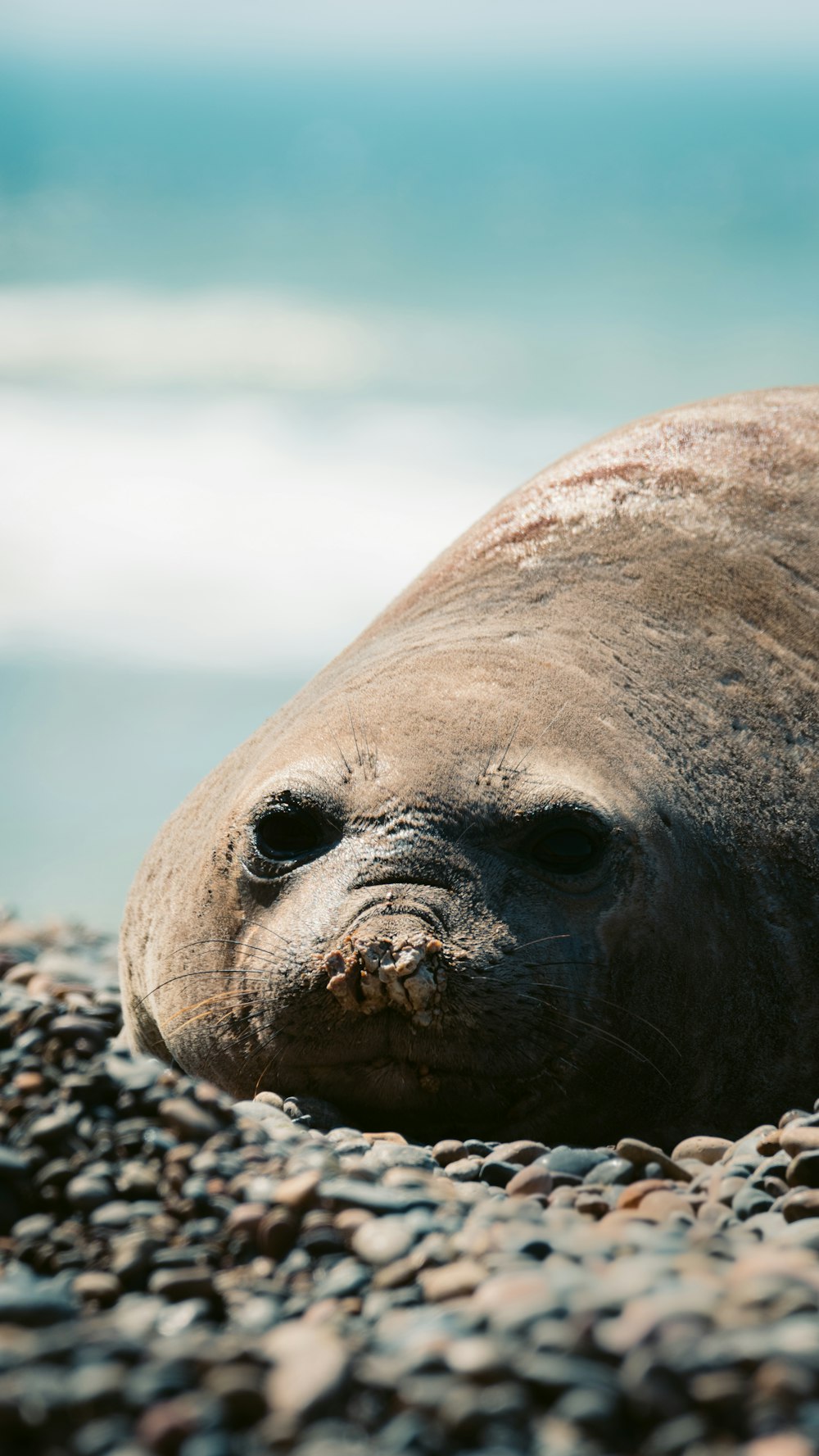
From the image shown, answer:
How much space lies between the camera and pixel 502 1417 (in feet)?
7.38

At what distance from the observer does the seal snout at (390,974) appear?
13.8ft

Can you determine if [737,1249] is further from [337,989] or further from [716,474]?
[716,474]

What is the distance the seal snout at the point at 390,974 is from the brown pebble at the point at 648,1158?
2.01 ft

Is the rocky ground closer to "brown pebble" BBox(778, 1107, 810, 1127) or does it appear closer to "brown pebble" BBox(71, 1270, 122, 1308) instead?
"brown pebble" BBox(71, 1270, 122, 1308)

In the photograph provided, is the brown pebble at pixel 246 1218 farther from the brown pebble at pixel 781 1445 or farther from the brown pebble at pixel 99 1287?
the brown pebble at pixel 781 1445

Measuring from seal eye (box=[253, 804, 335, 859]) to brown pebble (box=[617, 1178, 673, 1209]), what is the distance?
4.87 ft

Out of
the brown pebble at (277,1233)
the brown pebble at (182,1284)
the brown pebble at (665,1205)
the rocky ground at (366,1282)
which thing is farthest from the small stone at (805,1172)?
the brown pebble at (182,1284)

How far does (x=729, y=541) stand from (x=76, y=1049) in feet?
12.2

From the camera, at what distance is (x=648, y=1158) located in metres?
4.04

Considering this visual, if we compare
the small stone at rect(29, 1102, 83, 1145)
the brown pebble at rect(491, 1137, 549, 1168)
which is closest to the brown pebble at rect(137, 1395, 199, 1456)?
the small stone at rect(29, 1102, 83, 1145)

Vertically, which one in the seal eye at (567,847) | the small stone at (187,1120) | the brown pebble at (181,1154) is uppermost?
the seal eye at (567,847)

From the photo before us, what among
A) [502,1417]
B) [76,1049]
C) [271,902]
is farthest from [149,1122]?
[502,1417]

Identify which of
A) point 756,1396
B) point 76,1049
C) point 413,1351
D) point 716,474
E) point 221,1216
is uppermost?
point 716,474

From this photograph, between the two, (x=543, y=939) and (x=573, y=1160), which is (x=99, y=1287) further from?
(x=543, y=939)
